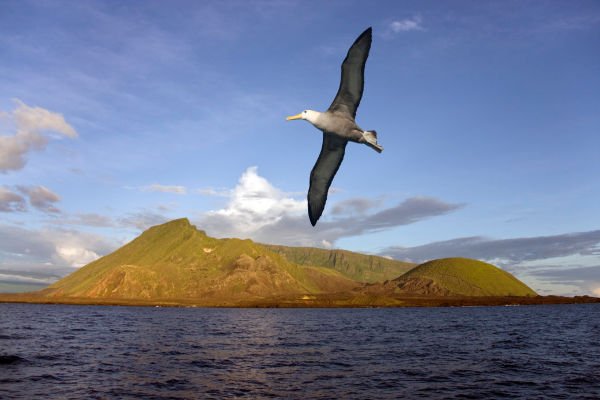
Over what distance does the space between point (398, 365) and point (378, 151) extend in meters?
21.3

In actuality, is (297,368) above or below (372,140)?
below

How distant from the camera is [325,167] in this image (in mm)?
17625

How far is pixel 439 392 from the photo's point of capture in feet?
78.8

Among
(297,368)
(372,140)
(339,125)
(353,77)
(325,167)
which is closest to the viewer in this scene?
(353,77)

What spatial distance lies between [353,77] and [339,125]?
1686mm

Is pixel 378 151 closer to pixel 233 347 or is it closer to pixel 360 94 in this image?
pixel 360 94

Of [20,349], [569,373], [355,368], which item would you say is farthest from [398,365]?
[20,349]

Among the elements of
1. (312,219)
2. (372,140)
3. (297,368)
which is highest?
(372,140)

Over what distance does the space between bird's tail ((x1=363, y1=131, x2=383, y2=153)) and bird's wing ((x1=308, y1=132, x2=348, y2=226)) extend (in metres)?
0.85

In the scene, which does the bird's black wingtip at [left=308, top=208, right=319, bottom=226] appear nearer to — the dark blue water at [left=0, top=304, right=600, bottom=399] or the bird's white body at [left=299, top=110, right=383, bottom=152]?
the bird's white body at [left=299, top=110, right=383, bottom=152]

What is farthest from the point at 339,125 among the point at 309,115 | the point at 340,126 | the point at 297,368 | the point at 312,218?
the point at 297,368

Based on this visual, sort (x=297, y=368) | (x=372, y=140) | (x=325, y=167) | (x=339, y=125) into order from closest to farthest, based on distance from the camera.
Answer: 1. (x=339, y=125)
2. (x=372, y=140)
3. (x=325, y=167)
4. (x=297, y=368)

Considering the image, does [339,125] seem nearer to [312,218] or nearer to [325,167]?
[325,167]

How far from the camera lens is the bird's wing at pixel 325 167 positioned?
17.2 m
